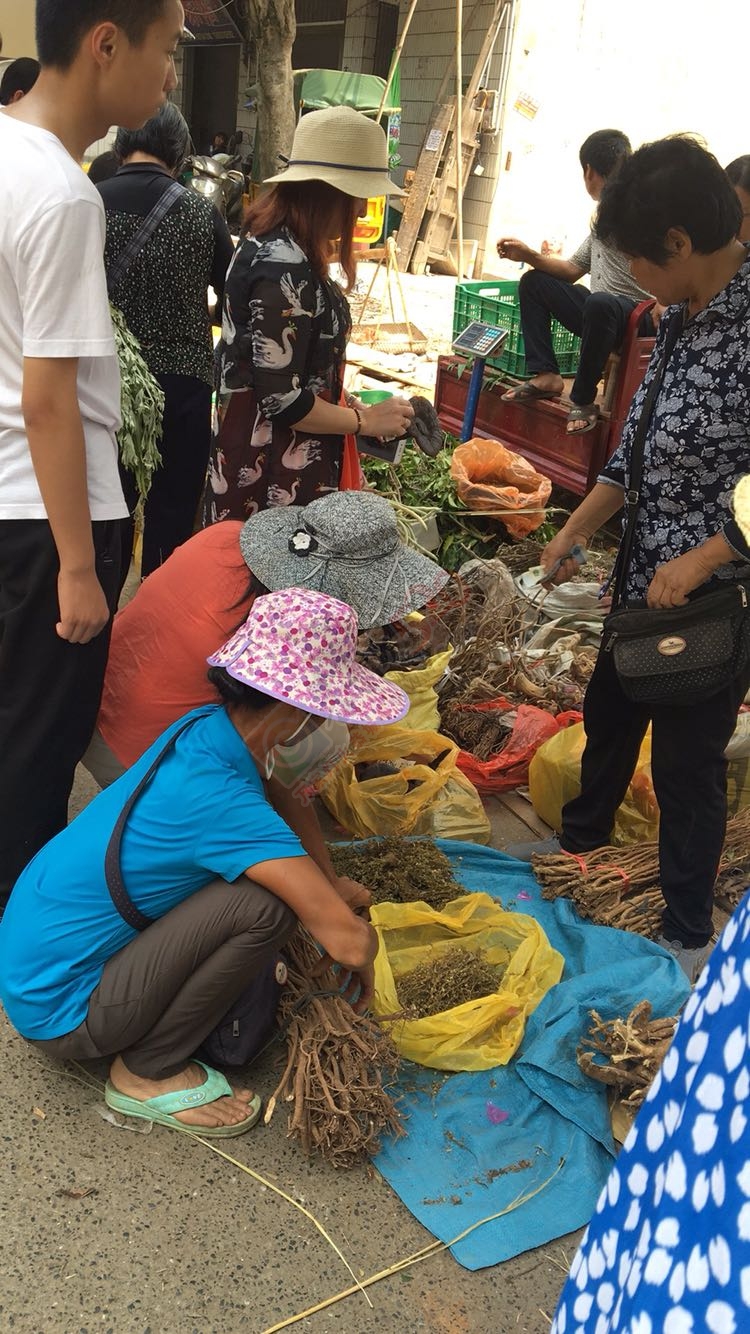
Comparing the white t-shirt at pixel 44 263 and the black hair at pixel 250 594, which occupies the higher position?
the white t-shirt at pixel 44 263

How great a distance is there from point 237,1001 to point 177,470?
212 cm

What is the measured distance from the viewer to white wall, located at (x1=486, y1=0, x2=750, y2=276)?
11719 millimetres

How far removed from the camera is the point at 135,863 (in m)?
1.96

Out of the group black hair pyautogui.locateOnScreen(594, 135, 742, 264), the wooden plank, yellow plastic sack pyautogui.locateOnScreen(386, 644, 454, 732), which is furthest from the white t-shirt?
the wooden plank

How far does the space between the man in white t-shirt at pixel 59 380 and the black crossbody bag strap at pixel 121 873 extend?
32cm

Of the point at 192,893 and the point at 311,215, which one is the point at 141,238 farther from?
the point at 192,893

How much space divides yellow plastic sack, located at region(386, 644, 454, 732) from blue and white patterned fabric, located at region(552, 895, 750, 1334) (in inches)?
100

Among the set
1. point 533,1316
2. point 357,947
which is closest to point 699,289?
point 357,947

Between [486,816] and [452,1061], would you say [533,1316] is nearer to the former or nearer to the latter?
[452,1061]

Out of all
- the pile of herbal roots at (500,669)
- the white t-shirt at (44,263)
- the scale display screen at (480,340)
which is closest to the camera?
the white t-shirt at (44,263)

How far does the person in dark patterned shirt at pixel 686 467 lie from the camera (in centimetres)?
219

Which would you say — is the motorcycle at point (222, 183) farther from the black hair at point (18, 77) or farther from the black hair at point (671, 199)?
the black hair at point (671, 199)

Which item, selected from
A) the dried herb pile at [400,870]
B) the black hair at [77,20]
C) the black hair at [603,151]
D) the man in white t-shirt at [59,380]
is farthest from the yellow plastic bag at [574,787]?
the black hair at [603,151]

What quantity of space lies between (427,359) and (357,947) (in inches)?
332
